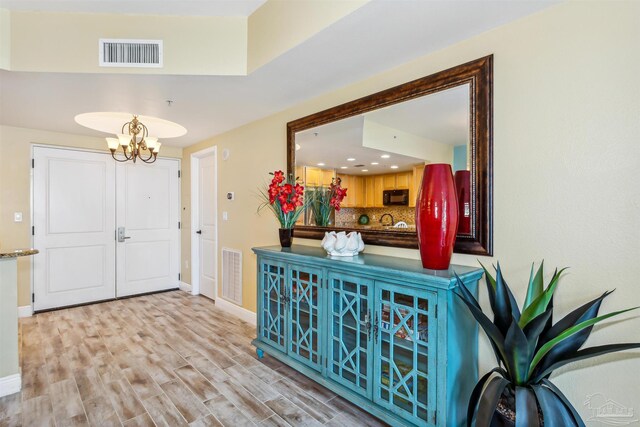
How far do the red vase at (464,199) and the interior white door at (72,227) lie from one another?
4453 mm

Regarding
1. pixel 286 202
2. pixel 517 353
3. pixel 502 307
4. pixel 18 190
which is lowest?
pixel 517 353

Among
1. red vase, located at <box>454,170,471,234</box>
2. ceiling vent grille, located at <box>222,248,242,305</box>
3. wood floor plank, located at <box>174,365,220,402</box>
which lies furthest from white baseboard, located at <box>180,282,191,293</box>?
red vase, located at <box>454,170,471,234</box>

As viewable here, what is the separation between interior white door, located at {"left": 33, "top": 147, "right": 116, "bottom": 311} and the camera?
384 cm

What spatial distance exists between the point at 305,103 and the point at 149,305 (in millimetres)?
3309

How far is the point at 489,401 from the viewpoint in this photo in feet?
4.18

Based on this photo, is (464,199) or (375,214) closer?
(464,199)

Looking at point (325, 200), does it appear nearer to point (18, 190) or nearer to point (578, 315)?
point (578, 315)

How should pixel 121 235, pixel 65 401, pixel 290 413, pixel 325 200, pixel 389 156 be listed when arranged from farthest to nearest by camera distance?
1. pixel 121 235
2. pixel 325 200
3. pixel 389 156
4. pixel 65 401
5. pixel 290 413

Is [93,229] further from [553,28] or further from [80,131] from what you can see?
[553,28]

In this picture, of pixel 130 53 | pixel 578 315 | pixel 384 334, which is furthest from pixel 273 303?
pixel 130 53

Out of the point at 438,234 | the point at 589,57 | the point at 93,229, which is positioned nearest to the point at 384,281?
the point at 438,234

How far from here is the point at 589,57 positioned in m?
1.42

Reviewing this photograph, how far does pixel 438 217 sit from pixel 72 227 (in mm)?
4514

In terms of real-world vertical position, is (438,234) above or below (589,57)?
below
